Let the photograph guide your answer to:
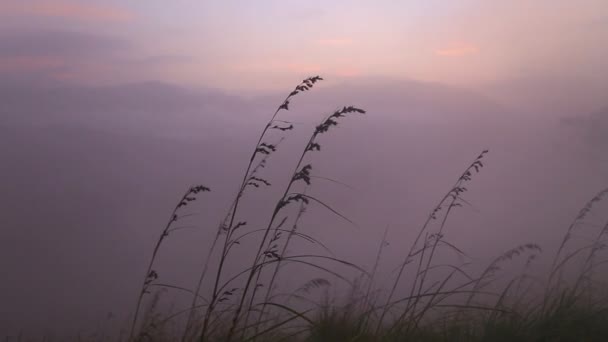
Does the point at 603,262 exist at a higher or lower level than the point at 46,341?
higher

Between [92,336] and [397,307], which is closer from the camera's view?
[397,307]

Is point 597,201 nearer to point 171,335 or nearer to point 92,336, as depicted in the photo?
point 171,335

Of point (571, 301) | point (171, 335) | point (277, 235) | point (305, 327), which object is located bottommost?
point (171, 335)

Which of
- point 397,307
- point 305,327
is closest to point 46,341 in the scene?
point 305,327

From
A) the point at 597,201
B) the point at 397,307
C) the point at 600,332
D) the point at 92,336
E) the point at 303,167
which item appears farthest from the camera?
the point at 597,201

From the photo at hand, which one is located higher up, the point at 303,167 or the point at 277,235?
the point at 303,167

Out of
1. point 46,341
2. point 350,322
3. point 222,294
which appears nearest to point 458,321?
point 350,322

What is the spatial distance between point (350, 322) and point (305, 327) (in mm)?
269

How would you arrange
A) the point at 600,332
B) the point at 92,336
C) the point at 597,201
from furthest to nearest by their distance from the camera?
1. the point at 597,201
2. the point at 92,336
3. the point at 600,332

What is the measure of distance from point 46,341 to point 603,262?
3658 mm

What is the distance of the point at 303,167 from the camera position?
7.06 ft

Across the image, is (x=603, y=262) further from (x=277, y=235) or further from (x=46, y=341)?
(x=46, y=341)

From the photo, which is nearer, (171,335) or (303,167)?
(303,167)

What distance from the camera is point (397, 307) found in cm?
319
